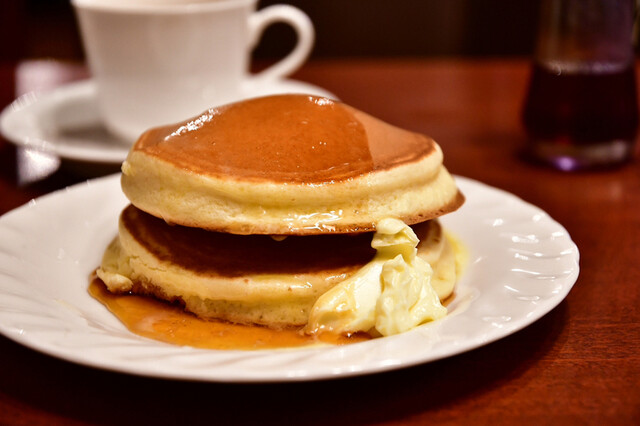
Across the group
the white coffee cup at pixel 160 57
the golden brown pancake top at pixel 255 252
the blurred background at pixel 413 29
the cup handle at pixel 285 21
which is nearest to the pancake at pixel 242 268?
the golden brown pancake top at pixel 255 252

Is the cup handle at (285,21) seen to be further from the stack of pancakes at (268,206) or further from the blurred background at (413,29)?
A: the blurred background at (413,29)

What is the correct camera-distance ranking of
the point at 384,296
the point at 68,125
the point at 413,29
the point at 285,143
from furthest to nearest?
the point at 413,29
the point at 68,125
the point at 285,143
the point at 384,296

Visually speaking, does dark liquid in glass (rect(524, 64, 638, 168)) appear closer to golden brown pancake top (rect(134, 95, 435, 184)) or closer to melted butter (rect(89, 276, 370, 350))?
golden brown pancake top (rect(134, 95, 435, 184))

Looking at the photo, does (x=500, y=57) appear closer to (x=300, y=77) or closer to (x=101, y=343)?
(x=300, y=77)

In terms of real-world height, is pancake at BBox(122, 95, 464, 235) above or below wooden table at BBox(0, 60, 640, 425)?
above

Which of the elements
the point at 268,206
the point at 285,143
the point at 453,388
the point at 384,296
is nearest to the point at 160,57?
the point at 285,143

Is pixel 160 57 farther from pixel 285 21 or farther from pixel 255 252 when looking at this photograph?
pixel 255 252

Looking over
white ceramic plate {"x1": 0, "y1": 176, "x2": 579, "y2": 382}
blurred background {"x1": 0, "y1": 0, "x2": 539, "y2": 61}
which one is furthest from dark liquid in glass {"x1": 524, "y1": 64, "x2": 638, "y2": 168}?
blurred background {"x1": 0, "y1": 0, "x2": 539, "y2": 61}
